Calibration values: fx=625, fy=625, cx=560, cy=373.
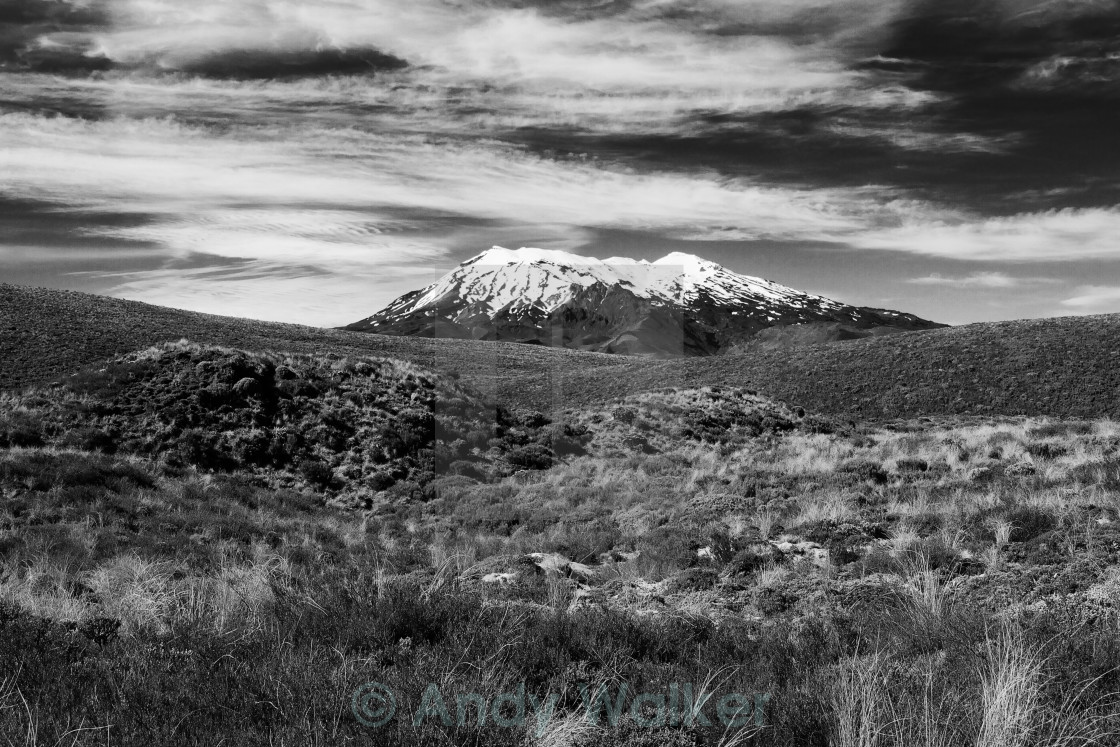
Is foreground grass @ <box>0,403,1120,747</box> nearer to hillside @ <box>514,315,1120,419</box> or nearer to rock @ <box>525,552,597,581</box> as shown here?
rock @ <box>525,552,597,581</box>

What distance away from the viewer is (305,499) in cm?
1617

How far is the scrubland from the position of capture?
3.24 meters

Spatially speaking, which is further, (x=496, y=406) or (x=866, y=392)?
(x=866, y=392)

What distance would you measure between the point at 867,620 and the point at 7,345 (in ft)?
106

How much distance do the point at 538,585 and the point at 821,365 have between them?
1536 inches

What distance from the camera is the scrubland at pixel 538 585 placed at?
3.24 meters

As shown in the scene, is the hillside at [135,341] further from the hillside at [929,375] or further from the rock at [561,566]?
the rock at [561,566]

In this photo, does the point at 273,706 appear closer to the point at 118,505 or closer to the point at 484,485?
the point at 118,505

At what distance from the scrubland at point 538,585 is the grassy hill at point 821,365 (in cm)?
1392

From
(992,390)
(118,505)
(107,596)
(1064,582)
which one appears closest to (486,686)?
(107,596)

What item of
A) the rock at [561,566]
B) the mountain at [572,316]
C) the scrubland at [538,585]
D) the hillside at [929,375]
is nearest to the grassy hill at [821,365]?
the hillside at [929,375]

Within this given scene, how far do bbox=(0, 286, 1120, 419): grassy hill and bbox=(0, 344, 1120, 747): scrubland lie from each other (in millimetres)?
13923

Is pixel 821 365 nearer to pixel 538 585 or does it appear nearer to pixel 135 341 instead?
pixel 538 585

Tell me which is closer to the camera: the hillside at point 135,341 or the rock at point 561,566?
the rock at point 561,566
